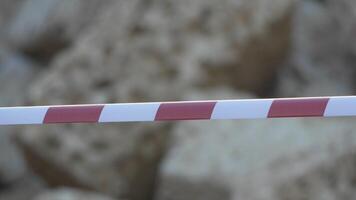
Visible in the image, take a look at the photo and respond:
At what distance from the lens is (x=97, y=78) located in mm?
3984

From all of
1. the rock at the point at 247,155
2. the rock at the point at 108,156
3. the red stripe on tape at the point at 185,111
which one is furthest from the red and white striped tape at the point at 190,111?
the rock at the point at 108,156

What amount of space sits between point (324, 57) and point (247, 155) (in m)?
1.49

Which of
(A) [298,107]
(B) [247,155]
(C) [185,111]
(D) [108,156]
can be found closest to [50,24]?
(D) [108,156]

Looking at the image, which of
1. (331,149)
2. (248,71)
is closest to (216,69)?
(248,71)

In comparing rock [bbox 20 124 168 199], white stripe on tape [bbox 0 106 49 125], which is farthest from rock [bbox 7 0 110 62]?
white stripe on tape [bbox 0 106 49 125]

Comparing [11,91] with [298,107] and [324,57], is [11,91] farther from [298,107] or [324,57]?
[298,107]

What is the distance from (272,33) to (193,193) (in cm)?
120

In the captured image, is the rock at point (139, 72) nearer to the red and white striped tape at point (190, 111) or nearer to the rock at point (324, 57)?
the rock at point (324, 57)

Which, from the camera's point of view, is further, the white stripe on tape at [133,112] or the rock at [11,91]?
the rock at [11,91]

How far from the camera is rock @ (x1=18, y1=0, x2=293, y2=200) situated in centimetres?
375

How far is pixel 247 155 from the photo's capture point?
3270mm

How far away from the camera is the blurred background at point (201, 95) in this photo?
10.4 ft

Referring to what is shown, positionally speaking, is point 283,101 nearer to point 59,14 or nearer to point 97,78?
point 97,78

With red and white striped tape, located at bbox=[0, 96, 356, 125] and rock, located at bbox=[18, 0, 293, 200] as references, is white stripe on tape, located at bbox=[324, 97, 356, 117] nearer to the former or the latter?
red and white striped tape, located at bbox=[0, 96, 356, 125]
